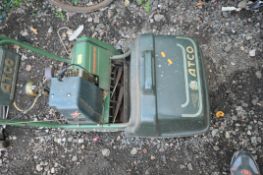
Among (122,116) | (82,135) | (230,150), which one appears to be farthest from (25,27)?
(230,150)

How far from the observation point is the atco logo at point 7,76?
337 cm

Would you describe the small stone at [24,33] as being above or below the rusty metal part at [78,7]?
below

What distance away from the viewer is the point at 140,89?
Answer: 2457 mm

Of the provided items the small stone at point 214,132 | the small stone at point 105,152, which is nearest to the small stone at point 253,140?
the small stone at point 214,132

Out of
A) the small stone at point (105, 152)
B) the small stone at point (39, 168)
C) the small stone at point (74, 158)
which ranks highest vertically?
the small stone at point (105, 152)

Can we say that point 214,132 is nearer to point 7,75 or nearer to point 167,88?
point 167,88

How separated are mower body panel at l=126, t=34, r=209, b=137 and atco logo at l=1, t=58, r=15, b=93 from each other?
1.36 m

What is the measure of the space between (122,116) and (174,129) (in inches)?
22.8

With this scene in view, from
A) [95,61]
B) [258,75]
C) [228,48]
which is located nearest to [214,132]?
[258,75]

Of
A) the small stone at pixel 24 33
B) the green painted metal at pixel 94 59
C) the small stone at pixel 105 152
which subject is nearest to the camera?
the green painted metal at pixel 94 59

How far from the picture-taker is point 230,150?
318 cm

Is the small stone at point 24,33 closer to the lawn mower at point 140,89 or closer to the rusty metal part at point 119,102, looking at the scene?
the lawn mower at point 140,89

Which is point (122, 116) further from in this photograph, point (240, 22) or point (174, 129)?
point (240, 22)

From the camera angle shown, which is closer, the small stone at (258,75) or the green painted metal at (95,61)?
the green painted metal at (95,61)
